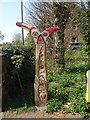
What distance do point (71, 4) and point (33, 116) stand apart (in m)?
5.62

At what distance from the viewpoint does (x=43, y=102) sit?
625 centimetres

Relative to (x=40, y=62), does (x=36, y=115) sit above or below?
below

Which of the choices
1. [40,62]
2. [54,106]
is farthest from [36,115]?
[40,62]

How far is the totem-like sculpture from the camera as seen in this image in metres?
6.08

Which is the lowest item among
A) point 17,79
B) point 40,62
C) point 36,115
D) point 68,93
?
point 36,115

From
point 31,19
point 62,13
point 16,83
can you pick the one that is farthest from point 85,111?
point 31,19

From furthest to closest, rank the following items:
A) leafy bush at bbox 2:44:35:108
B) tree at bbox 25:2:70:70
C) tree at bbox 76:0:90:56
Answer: tree at bbox 76:0:90:56 → tree at bbox 25:2:70:70 → leafy bush at bbox 2:44:35:108

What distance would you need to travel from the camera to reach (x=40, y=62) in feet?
20.3

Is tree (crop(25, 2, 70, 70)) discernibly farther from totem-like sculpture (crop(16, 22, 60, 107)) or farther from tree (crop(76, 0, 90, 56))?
totem-like sculpture (crop(16, 22, 60, 107))

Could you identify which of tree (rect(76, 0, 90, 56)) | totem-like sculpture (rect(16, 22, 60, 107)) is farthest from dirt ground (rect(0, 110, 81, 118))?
tree (rect(76, 0, 90, 56))

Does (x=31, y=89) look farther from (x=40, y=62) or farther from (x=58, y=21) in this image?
(x=58, y=21)

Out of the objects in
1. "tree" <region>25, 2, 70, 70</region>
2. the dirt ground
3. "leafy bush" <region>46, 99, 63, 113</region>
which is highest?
"tree" <region>25, 2, 70, 70</region>

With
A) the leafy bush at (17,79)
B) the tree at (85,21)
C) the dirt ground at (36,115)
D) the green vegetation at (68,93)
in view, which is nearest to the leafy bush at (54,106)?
the green vegetation at (68,93)

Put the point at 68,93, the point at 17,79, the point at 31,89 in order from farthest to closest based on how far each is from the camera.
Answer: the point at 31,89, the point at 17,79, the point at 68,93
